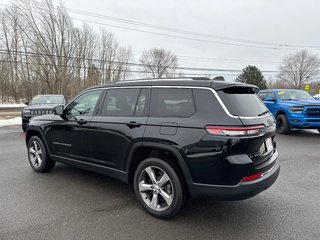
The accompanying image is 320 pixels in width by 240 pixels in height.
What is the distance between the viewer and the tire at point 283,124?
887 centimetres

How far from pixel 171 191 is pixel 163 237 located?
0.55 meters

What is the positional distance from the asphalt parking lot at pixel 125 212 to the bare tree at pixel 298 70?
216ft

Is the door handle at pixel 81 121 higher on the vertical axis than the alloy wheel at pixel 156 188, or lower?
higher

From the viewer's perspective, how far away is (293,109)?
334 inches

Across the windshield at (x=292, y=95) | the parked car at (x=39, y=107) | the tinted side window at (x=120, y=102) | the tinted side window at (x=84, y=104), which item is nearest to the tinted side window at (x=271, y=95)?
the windshield at (x=292, y=95)

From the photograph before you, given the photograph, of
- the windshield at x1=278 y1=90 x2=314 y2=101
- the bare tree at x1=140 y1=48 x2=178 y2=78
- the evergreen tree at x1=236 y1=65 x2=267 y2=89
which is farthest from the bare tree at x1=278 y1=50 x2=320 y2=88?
the windshield at x1=278 y1=90 x2=314 y2=101

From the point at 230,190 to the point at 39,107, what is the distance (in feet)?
30.3

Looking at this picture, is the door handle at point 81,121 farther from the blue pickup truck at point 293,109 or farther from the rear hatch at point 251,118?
the blue pickup truck at point 293,109

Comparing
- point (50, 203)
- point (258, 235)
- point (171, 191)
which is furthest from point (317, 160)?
point (50, 203)

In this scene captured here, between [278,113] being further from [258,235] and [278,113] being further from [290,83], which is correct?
[290,83]

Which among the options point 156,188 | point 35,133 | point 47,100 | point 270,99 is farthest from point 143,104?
point 47,100

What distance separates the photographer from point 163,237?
253 cm

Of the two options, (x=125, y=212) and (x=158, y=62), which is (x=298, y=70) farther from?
(x=125, y=212)

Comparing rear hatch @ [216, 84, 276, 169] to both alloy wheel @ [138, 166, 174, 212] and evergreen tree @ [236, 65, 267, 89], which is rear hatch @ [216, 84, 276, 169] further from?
evergreen tree @ [236, 65, 267, 89]
